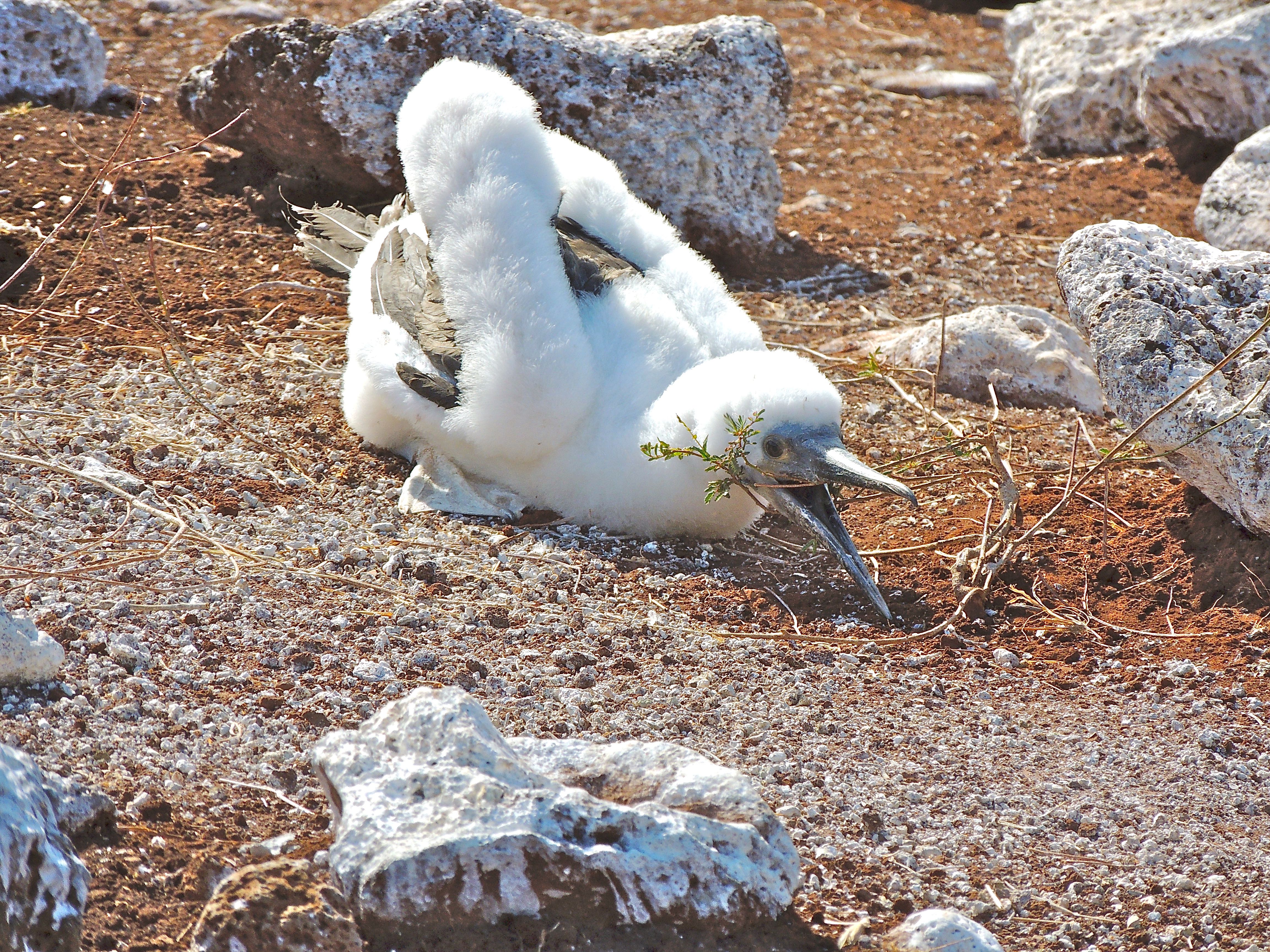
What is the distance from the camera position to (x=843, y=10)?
12.3 meters

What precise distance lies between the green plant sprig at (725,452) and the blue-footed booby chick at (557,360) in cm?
3

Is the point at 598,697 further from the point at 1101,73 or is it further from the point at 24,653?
the point at 1101,73

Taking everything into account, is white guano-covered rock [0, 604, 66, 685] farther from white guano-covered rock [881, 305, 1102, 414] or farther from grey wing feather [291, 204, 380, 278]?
white guano-covered rock [881, 305, 1102, 414]

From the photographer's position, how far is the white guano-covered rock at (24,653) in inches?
114

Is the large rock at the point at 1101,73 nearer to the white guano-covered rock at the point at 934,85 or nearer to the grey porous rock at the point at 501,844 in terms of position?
the white guano-covered rock at the point at 934,85

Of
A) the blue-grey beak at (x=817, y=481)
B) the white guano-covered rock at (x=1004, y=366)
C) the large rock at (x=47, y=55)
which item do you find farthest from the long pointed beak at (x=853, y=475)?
the large rock at (x=47, y=55)

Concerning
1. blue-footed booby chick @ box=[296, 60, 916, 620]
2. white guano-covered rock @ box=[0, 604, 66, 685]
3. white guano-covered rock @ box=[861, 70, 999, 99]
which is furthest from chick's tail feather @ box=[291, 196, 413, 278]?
white guano-covered rock @ box=[861, 70, 999, 99]

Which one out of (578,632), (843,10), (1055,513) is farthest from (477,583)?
(843,10)

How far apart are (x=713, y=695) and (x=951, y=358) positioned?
2914 mm

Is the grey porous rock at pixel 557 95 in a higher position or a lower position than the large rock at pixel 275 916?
higher

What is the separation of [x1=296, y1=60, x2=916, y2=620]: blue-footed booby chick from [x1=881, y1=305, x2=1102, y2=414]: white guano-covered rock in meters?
1.51

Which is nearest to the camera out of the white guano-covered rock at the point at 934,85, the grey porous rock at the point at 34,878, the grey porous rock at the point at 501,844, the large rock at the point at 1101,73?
the grey porous rock at the point at 34,878

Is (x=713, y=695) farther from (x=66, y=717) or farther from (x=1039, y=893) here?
(x=66, y=717)

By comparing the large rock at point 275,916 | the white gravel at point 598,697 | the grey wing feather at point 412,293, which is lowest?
the white gravel at point 598,697
